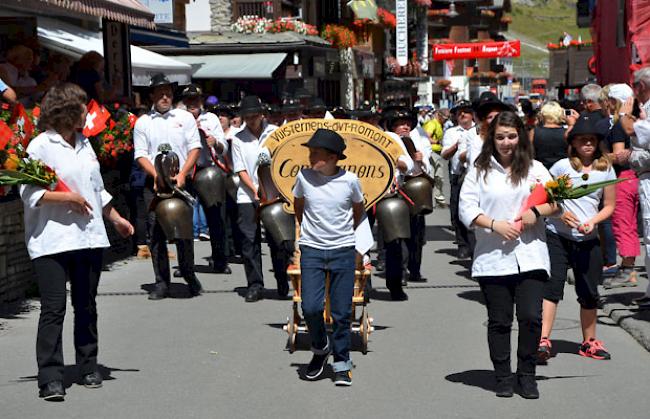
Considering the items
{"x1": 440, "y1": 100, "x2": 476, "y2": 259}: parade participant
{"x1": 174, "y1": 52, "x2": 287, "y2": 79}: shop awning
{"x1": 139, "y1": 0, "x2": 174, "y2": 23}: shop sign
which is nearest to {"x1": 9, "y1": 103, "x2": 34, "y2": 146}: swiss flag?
{"x1": 440, "y1": 100, "x2": 476, "y2": 259}: parade participant

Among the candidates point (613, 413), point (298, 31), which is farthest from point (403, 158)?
point (298, 31)

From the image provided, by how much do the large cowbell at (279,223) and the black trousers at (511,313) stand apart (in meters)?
2.89

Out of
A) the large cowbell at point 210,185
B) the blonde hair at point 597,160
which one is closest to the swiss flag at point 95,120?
the large cowbell at point 210,185

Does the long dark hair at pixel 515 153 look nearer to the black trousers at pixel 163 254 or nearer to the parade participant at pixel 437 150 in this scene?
the black trousers at pixel 163 254

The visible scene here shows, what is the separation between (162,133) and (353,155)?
278 centimetres

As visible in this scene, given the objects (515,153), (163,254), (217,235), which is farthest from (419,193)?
(515,153)

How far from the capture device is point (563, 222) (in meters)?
7.92

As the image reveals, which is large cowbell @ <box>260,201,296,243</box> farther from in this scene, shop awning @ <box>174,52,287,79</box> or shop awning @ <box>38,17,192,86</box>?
shop awning @ <box>174,52,287,79</box>

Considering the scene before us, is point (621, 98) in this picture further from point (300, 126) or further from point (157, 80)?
point (157, 80)

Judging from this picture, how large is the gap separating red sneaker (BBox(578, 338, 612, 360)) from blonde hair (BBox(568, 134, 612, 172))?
3.82ft

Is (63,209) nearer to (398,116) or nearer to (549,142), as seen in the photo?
(398,116)

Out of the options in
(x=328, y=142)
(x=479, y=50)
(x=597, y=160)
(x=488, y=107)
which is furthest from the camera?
(x=479, y=50)

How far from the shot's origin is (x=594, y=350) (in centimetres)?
823

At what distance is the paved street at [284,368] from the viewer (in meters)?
6.80
